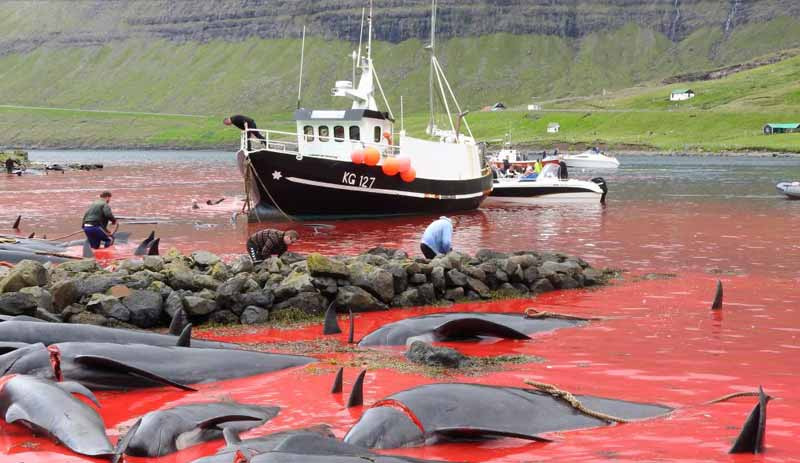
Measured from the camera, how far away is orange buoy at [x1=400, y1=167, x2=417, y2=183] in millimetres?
35794

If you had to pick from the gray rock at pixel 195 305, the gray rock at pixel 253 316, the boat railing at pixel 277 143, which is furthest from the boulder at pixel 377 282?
the boat railing at pixel 277 143

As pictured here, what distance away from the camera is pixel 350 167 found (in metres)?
34.8

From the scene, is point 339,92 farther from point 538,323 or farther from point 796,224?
point 538,323

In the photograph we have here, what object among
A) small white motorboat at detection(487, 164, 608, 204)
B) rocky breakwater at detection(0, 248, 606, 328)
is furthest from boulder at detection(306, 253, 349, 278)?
small white motorboat at detection(487, 164, 608, 204)

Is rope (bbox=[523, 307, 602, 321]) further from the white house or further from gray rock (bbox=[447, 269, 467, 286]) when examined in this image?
the white house

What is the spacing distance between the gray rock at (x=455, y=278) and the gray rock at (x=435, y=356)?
205 inches

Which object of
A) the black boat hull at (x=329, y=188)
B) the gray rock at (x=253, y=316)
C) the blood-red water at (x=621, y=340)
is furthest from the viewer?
the black boat hull at (x=329, y=188)

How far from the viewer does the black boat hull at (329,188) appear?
34.4 meters

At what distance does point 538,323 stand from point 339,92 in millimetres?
25637

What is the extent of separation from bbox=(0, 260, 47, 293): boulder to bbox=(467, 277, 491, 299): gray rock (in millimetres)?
6921

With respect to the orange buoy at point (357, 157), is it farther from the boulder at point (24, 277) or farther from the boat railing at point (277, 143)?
the boulder at point (24, 277)

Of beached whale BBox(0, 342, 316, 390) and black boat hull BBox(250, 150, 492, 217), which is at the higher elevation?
black boat hull BBox(250, 150, 492, 217)

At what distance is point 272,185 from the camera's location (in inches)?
1363

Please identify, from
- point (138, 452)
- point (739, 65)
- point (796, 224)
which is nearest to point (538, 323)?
point (138, 452)
